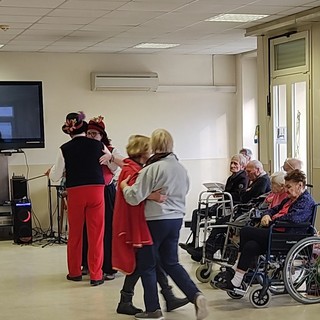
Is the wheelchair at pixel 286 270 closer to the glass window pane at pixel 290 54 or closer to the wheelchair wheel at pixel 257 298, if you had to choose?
the wheelchair wheel at pixel 257 298

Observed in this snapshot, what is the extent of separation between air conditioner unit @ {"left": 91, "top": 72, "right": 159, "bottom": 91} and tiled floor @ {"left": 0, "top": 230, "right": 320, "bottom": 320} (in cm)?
351

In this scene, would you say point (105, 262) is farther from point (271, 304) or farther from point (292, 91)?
point (292, 91)

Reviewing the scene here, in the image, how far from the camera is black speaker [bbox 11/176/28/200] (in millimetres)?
9031

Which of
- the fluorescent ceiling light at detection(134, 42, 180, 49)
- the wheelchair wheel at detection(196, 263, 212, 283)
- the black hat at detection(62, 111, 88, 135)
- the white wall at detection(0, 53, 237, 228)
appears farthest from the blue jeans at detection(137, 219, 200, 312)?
the white wall at detection(0, 53, 237, 228)

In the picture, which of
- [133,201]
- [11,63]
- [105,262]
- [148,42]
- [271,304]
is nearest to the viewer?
[133,201]

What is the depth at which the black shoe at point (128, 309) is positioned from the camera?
5.06 m

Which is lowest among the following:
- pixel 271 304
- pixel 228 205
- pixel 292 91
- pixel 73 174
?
pixel 271 304

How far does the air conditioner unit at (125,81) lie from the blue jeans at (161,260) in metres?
5.41

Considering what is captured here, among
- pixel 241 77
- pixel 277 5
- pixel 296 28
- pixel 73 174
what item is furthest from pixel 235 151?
pixel 73 174

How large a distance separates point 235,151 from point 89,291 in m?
5.45

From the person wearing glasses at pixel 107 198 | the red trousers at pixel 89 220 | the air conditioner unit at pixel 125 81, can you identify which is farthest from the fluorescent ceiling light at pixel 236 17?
the air conditioner unit at pixel 125 81

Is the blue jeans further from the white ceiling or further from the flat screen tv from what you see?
the flat screen tv

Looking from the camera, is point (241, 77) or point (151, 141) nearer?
point (151, 141)

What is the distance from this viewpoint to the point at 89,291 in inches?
232
